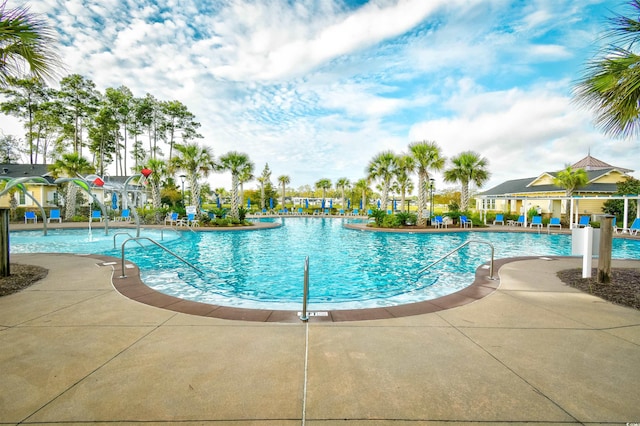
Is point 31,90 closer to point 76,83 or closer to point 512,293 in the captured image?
point 76,83

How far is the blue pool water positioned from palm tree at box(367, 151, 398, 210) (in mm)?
10518

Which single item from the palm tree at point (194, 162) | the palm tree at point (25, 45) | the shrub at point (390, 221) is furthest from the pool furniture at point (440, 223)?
the palm tree at point (25, 45)

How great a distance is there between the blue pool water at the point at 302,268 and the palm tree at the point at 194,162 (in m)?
6.66

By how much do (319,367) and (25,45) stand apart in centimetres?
765

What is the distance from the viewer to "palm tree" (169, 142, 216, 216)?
65.3ft

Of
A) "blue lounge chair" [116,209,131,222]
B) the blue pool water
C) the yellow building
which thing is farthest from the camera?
the yellow building

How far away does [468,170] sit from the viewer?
21438 mm

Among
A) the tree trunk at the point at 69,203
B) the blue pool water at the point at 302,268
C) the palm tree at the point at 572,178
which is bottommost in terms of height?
the blue pool water at the point at 302,268

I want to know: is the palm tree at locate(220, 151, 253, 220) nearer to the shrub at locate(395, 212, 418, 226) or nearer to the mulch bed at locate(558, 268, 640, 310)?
the shrub at locate(395, 212, 418, 226)

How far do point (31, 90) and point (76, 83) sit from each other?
594 cm

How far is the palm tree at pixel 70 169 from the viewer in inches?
835

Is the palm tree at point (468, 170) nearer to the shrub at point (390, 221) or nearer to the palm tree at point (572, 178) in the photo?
the palm tree at point (572, 178)

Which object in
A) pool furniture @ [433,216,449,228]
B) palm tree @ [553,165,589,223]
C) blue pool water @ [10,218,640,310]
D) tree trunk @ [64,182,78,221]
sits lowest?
blue pool water @ [10,218,640,310]

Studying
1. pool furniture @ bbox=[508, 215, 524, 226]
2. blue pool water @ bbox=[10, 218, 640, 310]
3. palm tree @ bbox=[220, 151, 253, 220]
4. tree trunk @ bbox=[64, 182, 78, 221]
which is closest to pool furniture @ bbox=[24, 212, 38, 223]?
tree trunk @ bbox=[64, 182, 78, 221]
